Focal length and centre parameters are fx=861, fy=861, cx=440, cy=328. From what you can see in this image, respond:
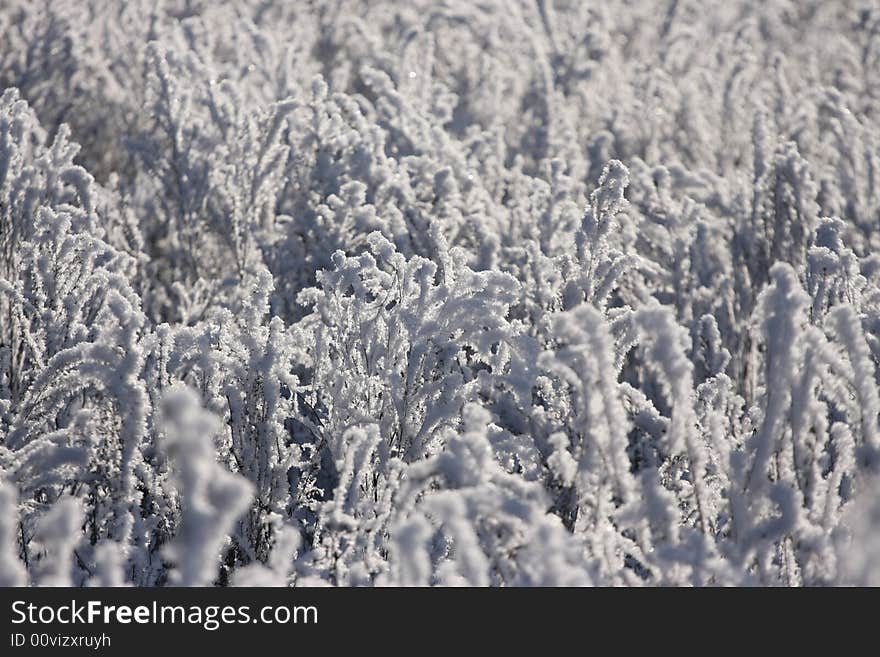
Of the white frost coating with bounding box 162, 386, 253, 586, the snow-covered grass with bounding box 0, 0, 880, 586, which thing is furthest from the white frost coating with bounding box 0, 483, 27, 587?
the white frost coating with bounding box 162, 386, 253, 586

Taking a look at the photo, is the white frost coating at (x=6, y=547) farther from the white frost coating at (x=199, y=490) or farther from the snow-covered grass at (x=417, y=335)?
the white frost coating at (x=199, y=490)

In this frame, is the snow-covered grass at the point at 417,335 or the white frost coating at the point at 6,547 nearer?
the white frost coating at the point at 6,547

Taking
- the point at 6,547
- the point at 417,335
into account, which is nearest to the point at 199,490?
the point at 6,547

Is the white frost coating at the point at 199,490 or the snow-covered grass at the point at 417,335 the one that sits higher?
the snow-covered grass at the point at 417,335

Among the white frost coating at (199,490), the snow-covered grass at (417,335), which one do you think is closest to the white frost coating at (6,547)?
the snow-covered grass at (417,335)

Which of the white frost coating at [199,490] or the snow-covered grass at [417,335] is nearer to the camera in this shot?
the white frost coating at [199,490]

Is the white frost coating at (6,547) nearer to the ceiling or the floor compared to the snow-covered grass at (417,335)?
nearer to the floor

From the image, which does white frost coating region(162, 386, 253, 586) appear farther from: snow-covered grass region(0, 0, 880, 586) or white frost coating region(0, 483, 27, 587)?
white frost coating region(0, 483, 27, 587)

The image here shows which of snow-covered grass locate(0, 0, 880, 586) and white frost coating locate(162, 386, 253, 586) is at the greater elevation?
snow-covered grass locate(0, 0, 880, 586)

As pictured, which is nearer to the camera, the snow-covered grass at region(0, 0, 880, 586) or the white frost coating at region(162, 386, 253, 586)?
the white frost coating at region(162, 386, 253, 586)

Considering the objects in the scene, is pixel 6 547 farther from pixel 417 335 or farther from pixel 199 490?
pixel 417 335

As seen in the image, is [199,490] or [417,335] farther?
[417,335]

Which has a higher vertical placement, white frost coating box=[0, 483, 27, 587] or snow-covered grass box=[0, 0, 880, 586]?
snow-covered grass box=[0, 0, 880, 586]

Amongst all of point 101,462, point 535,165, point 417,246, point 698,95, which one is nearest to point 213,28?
point 535,165
